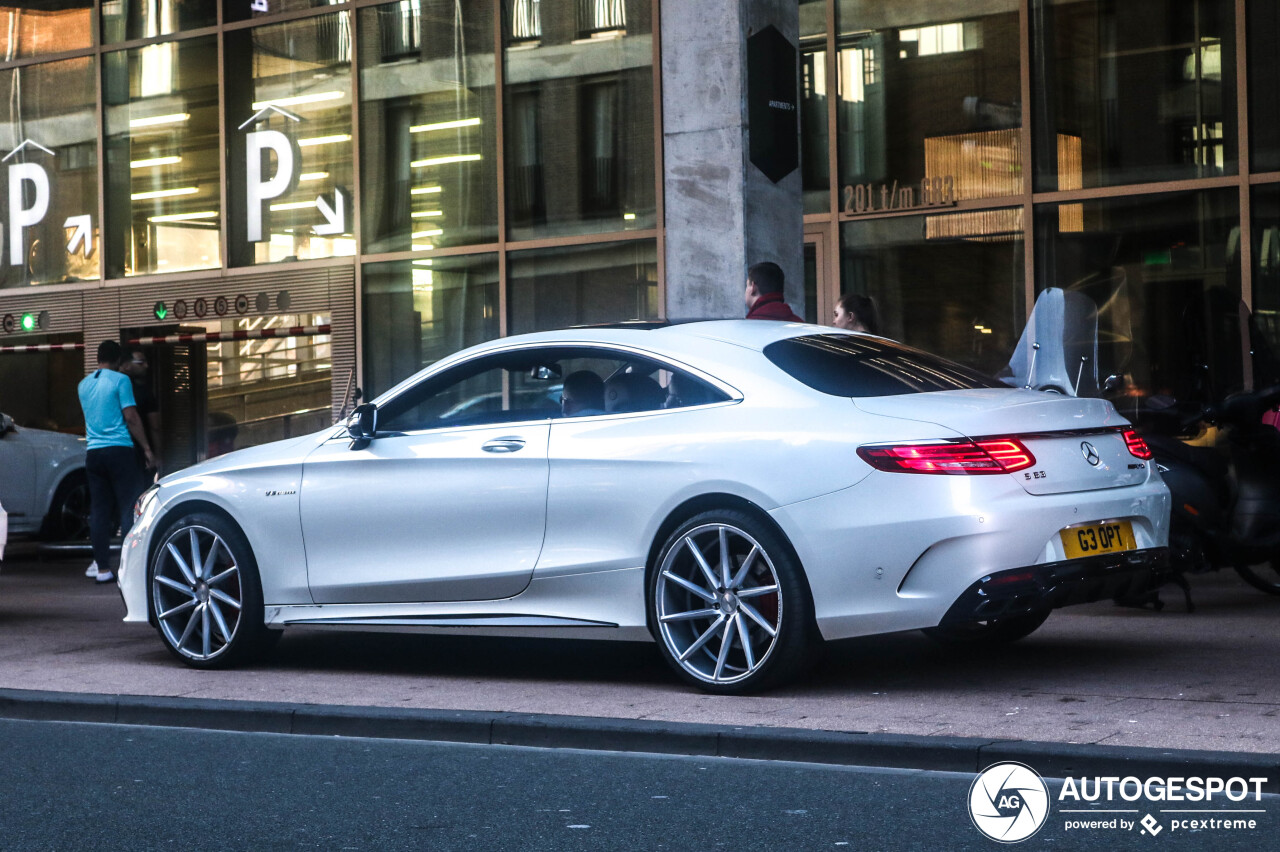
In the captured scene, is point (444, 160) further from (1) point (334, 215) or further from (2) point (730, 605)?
(2) point (730, 605)

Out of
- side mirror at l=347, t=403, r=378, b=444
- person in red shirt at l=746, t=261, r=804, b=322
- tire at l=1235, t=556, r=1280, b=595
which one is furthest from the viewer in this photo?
person in red shirt at l=746, t=261, r=804, b=322

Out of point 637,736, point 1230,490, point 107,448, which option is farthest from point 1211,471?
point 107,448

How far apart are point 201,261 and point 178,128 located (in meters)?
1.44

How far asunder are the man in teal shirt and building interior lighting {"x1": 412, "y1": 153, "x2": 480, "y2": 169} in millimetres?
4338

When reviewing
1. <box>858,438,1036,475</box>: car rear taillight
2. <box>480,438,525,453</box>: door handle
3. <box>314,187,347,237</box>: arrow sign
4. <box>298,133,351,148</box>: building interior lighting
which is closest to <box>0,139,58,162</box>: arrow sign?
<box>298,133,351,148</box>: building interior lighting

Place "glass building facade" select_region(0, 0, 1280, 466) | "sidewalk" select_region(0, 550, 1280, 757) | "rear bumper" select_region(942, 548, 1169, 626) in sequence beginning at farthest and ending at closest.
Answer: "glass building facade" select_region(0, 0, 1280, 466) < "rear bumper" select_region(942, 548, 1169, 626) < "sidewalk" select_region(0, 550, 1280, 757)

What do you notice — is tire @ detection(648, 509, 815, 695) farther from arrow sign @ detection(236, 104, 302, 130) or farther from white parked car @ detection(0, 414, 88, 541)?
arrow sign @ detection(236, 104, 302, 130)

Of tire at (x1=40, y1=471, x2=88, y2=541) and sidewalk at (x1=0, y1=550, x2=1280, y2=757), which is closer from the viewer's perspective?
sidewalk at (x1=0, y1=550, x2=1280, y2=757)

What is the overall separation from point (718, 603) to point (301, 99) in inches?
460

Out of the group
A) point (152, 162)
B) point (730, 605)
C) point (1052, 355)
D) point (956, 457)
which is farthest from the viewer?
point (152, 162)

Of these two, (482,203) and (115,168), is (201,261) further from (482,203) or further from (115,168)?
(482,203)

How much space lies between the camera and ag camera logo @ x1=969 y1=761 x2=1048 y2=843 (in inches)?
190

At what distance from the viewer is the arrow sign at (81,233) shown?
18422 mm

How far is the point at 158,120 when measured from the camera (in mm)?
18000
